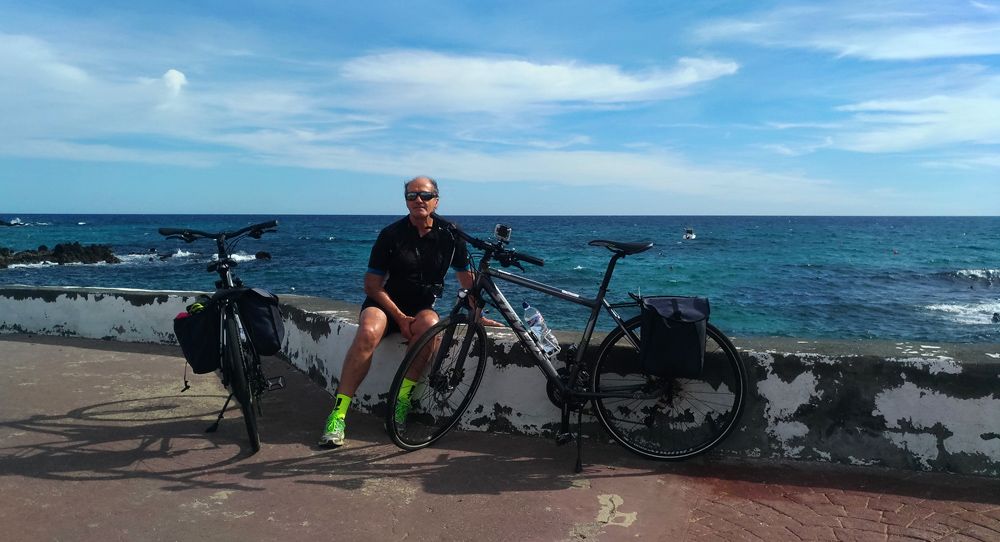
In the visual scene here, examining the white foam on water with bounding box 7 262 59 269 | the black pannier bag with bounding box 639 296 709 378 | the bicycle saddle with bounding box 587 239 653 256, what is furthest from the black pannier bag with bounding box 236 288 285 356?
the white foam on water with bounding box 7 262 59 269

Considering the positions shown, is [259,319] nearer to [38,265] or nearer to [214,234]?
[214,234]

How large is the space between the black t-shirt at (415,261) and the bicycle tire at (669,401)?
1169 millimetres

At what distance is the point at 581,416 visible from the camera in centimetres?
409

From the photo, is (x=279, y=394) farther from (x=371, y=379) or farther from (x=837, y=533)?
(x=837, y=533)

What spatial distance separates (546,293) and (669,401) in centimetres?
95

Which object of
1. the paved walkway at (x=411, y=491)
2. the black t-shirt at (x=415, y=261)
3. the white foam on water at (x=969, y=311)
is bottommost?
the white foam on water at (x=969, y=311)

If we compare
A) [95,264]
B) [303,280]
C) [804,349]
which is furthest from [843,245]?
[804,349]

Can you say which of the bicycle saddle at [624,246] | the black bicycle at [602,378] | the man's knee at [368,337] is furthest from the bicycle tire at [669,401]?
the man's knee at [368,337]

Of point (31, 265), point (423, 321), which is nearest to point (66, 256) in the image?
point (31, 265)

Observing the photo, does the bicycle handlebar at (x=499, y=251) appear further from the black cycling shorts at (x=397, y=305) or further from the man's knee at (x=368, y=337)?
the man's knee at (x=368, y=337)

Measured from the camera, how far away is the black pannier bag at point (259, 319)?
425 centimetres

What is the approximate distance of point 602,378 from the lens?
417cm

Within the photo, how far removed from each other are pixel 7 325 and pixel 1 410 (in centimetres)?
357

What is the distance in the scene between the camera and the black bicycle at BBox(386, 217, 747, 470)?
13.0 ft
